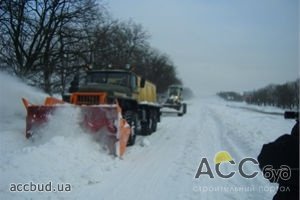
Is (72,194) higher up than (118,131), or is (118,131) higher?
(118,131)

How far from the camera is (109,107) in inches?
420

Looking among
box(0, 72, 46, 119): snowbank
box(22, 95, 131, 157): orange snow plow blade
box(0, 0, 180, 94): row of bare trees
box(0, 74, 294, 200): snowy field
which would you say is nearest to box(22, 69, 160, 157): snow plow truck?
box(22, 95, 131, 157): orange snow plow blade

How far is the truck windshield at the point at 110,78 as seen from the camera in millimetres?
14406

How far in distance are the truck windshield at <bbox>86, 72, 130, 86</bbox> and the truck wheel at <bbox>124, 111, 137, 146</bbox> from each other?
1269 millimetres

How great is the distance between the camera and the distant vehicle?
38.0 metres

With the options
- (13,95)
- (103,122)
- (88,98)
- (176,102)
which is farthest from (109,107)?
(176,102)

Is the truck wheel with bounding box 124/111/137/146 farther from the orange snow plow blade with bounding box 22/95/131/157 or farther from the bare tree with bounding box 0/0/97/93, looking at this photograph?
the bare tree with bounding box 0/0/97/93

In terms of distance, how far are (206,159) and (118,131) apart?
228 cm

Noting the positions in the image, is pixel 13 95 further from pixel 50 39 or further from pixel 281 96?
pixel 281 96

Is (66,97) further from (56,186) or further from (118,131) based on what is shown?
(56,186)

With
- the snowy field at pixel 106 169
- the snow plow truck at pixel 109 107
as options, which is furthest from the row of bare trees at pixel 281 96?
the snow plow truck at pixel 109 107

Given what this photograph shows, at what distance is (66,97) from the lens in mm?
13586

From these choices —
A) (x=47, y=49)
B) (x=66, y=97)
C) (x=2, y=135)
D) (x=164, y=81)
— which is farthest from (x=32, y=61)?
(x=164, y=81)

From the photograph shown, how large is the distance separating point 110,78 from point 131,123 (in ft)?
6.64
